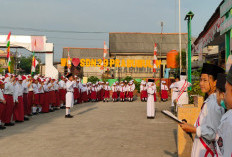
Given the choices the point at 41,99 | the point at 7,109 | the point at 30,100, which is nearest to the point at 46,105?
the point at 41,99

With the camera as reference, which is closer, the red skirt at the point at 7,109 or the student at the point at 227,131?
the student at the point at 227,131

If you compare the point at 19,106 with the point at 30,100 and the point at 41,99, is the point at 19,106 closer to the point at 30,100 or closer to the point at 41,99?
the point at 30,100

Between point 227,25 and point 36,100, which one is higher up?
point 227,25

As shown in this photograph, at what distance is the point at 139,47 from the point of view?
139ft

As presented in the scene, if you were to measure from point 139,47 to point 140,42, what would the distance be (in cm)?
149

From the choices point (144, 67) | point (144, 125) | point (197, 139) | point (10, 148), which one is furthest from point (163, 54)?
point (197, 139)

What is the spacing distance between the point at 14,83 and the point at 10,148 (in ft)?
14.7

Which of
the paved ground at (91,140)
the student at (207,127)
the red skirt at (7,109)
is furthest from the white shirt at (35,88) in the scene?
the student at (207,127)

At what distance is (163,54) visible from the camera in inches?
Answer: 1640

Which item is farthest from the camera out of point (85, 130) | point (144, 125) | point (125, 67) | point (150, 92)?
point (125, 67)

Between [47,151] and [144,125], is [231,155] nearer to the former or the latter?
[47,151]

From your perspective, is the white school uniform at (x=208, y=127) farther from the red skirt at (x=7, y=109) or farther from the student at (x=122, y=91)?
the student at (x=122, y=91)

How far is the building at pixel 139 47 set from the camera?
3998 centimetres

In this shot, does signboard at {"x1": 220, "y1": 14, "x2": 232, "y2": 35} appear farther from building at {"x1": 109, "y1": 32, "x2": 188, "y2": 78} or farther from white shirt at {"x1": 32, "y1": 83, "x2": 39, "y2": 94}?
building at {"x1": 109, "y1": 32, "x2": 188, "y2": 78}
